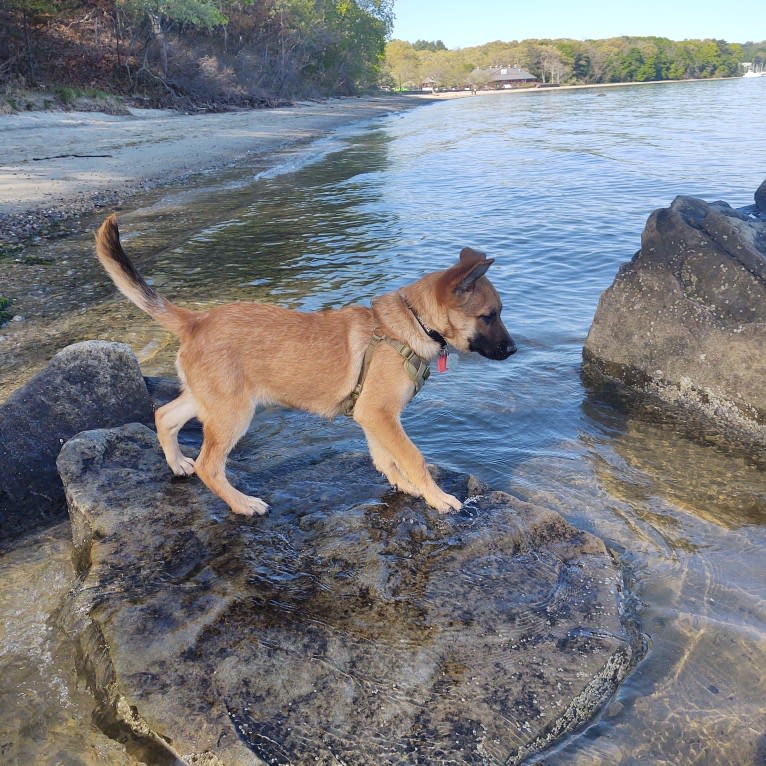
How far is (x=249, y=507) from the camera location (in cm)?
407

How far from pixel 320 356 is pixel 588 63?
181 meters

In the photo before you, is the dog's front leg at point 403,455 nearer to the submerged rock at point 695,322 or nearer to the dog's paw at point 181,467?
the dog's paw at point 181,467

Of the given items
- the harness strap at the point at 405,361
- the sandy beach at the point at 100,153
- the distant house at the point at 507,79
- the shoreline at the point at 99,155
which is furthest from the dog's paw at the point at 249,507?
the distant house at the point at 507,79

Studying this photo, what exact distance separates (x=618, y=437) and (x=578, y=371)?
5.28 ft

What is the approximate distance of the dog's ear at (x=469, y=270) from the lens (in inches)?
164

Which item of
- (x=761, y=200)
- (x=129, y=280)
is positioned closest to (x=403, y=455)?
(x=129, y=280)

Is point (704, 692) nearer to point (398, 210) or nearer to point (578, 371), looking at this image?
point (578, 371)

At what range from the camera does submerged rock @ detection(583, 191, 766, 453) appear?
585 cm

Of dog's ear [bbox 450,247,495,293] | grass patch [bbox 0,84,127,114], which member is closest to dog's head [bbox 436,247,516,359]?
dog's ear [bbox 450,247,495,293]

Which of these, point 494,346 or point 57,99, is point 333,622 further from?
point 57,99

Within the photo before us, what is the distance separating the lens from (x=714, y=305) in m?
6.26

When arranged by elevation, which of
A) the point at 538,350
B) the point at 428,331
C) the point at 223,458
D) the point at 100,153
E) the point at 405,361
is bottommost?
the point at 538,350

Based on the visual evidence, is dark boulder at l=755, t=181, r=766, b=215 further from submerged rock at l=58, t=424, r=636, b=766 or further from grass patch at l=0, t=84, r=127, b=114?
grass patch at l=0, t=84, r=127, b=114

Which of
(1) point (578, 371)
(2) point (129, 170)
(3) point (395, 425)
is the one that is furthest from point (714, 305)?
(2) point (129, 170)
